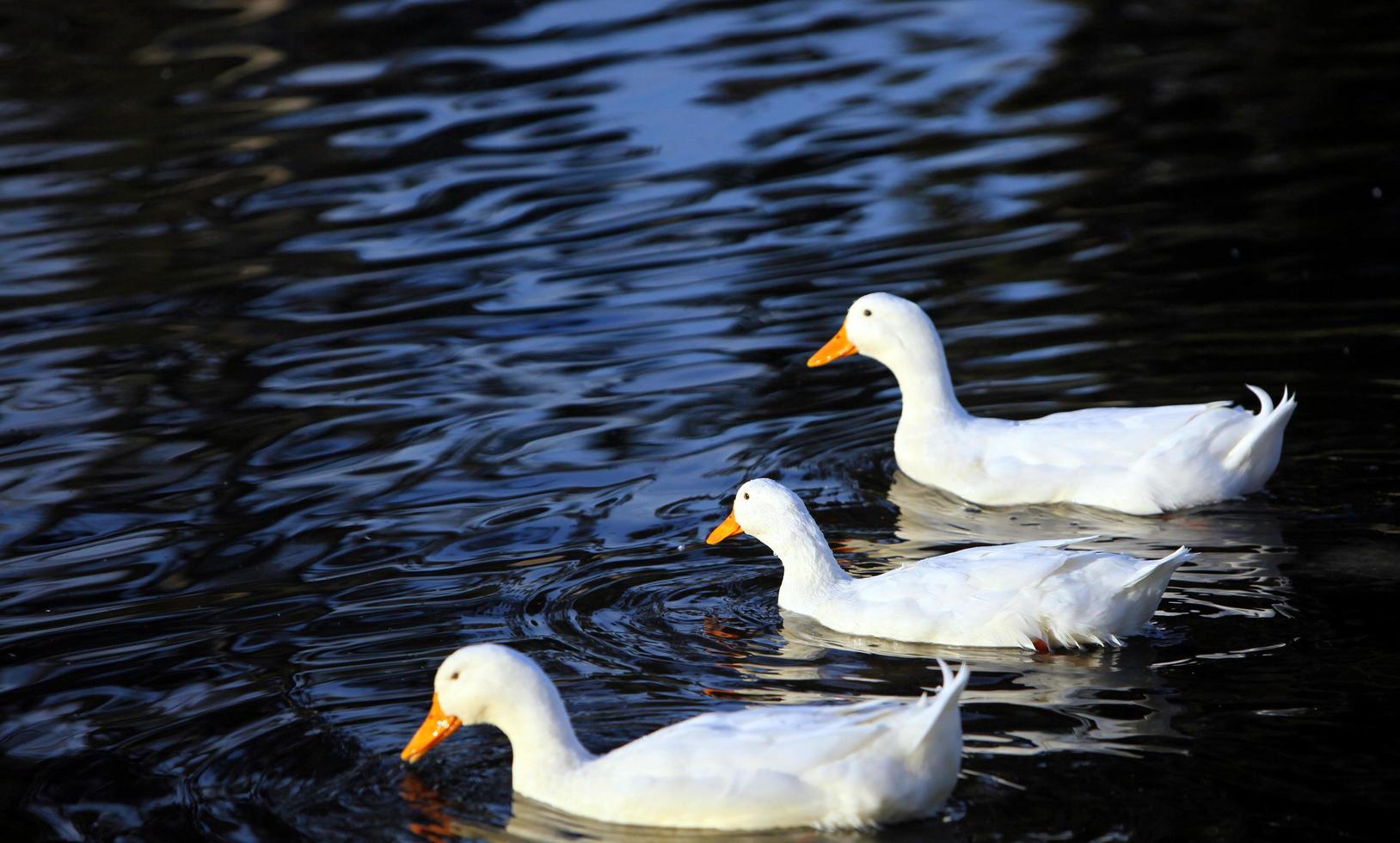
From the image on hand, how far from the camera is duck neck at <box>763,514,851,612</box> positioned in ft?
23.8

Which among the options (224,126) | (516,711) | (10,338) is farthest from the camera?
(224,126)

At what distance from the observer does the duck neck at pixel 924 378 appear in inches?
361

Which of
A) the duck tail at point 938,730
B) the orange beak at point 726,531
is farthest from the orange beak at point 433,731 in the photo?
the orange beak at point 726,531

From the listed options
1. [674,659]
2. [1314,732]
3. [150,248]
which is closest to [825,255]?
[150,248]

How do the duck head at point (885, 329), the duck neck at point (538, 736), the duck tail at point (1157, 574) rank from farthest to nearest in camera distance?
1. the duck head at point (885, 329)
2. the duck tail at point (1157, 574)
3. the duck neck at point (538, 736)

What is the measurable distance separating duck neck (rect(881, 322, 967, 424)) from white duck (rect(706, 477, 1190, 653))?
6.58ft

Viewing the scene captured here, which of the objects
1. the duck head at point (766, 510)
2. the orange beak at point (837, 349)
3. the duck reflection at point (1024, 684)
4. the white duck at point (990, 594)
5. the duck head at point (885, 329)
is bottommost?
the duck reflection at point (1024, 684)

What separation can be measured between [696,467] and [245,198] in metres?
7.29

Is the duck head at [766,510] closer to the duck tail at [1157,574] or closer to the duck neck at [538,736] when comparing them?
the duck tail at [1157,574]

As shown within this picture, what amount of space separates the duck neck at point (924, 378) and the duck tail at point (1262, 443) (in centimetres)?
145

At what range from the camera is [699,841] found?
5.43 metres

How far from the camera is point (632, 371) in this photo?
426 inches

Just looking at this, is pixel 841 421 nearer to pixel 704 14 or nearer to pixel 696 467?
pixel 696 467

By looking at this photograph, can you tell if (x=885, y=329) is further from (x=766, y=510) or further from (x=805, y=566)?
(x=805, y=566)
